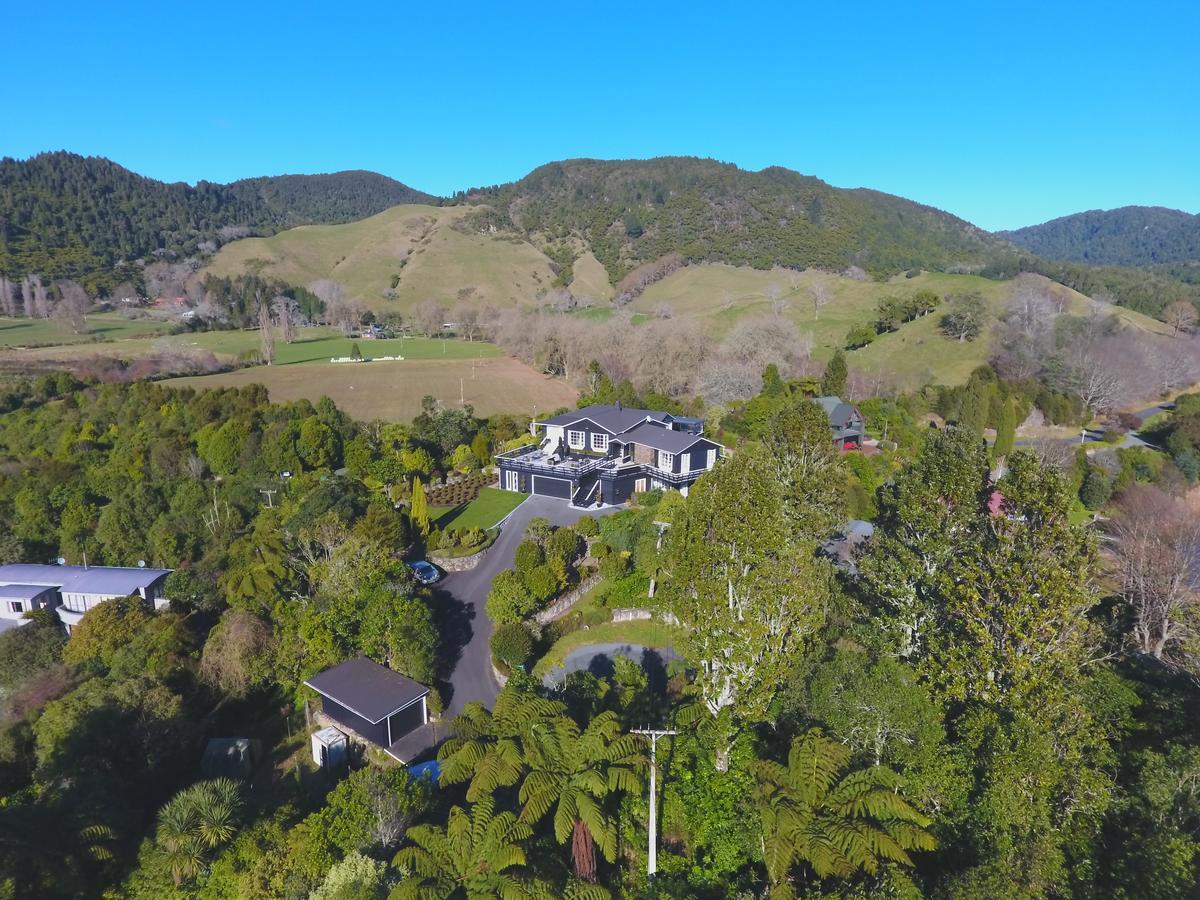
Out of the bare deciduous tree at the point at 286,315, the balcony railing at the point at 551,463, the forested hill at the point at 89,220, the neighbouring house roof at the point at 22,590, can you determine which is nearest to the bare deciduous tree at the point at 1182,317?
the balcony railing at the point at 551,463

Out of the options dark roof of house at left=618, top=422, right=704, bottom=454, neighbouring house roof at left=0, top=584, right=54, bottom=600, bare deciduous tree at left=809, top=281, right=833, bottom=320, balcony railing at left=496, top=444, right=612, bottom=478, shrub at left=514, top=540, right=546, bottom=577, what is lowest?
neighbouring house roof at left=0, top=584, right=54, bottom=600

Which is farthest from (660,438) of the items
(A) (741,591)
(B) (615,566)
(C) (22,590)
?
(C) (22,590)

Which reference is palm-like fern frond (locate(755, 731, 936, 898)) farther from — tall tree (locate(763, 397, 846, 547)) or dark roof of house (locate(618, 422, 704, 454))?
dark roof of house (locate(618, 422, 704, 454))

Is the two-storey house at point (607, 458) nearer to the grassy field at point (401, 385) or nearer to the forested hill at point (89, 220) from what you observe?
the grassy field at point (401, 385)

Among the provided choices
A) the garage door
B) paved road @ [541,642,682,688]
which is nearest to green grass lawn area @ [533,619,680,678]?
paved road @ [541,642,682,688]

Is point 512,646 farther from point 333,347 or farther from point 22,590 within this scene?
point 333,347

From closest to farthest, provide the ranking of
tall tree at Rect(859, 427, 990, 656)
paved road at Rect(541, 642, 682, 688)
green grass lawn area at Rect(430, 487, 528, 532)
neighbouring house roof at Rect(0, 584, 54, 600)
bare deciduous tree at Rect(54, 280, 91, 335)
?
tall tree at Rect(859, 427, 990, 656)
paved road at Rect(541, 642, 682, 688)
neighbouring house roof at Rect(0, 584, 54, 600)
green grass lawn area at Rect(430, 487, 528, 532)
bare deciduous tree at Rect(54, 280, 91, 335)
